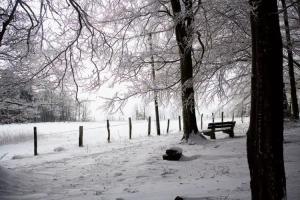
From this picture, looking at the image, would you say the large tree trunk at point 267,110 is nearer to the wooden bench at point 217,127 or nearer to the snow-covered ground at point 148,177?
the snow-covered ground at point 148,177

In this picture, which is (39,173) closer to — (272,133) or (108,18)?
(108,18)

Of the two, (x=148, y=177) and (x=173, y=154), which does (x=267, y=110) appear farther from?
(x=173, y=154)

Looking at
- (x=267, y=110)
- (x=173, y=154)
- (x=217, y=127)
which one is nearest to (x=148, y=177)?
(x=173, y=154)

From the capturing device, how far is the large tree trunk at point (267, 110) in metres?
3.77

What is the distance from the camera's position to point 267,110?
376 centimetres

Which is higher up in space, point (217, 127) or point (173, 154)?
point (217, 127)

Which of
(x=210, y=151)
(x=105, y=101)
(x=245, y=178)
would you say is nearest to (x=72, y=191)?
(x=245, y=178)

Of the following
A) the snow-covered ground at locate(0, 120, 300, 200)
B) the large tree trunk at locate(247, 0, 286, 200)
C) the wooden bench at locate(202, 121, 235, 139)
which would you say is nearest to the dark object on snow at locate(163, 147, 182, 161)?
the snow-covered ground at locate(0, 120, 300, 200)

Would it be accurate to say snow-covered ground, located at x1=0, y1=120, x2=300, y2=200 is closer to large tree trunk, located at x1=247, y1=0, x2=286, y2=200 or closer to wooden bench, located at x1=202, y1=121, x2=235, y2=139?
large tree trunk, located at x1=247, y1=0, x2=286, y2=200

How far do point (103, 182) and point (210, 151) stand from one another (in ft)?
13.6

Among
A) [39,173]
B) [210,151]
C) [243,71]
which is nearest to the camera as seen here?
[39,173]

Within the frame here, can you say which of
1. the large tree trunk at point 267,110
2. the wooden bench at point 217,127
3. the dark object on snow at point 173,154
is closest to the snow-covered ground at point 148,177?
the dark object on snow at point 173,154

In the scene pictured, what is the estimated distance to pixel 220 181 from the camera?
6223mm

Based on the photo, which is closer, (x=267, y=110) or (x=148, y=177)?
(x=267, y=110)
